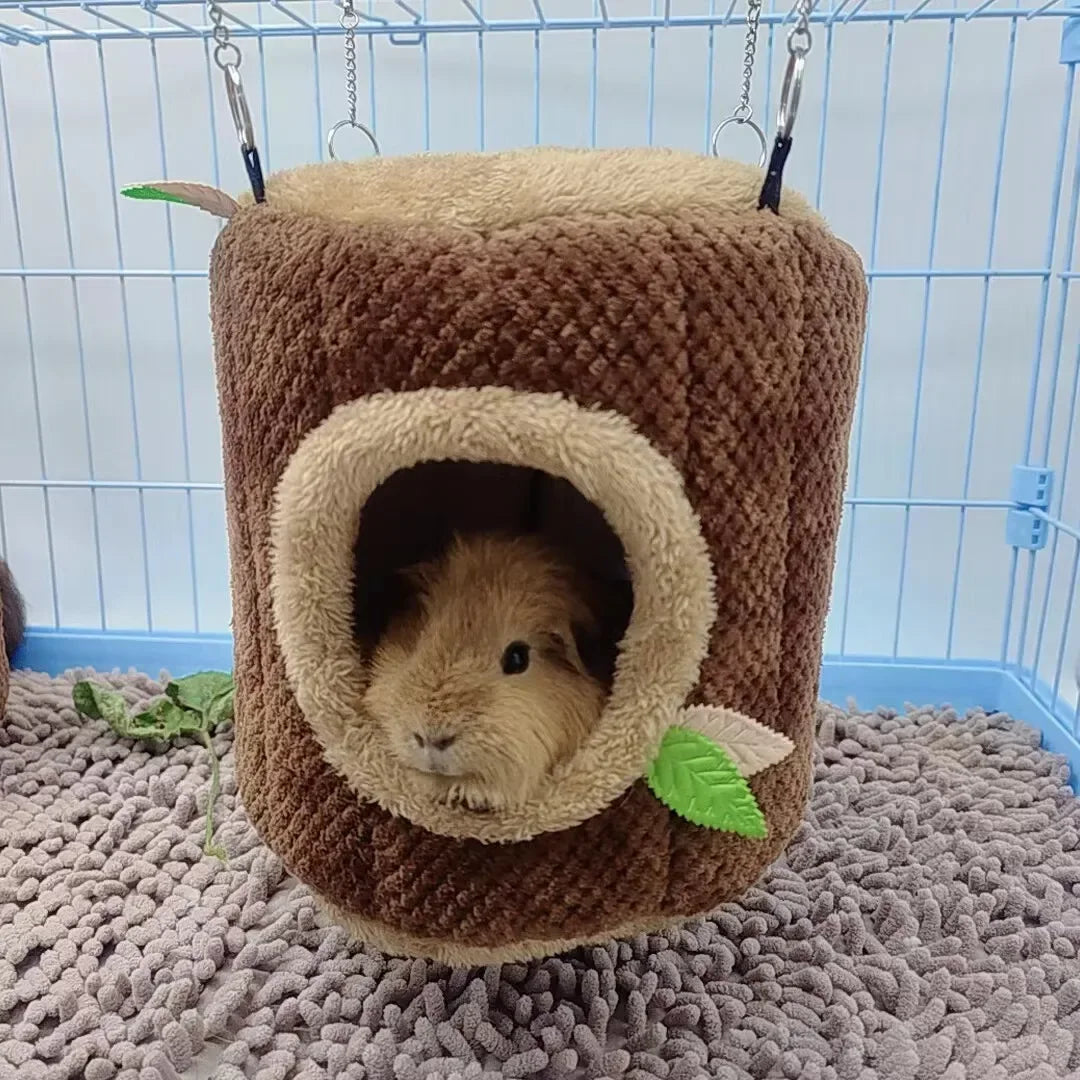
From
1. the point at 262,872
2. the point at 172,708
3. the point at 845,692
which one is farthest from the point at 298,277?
the point at 845,692

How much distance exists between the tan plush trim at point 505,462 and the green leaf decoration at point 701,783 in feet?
0.05

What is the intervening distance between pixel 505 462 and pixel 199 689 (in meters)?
0.76

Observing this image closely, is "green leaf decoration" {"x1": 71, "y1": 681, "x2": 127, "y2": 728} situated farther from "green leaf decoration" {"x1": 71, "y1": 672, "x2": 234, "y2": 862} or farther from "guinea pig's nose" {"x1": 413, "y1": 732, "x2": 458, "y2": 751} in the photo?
"guinea pig's nose" {"x1": 413, "y1": 732, "x2": 458, "y2": 751}

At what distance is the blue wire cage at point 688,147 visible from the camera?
1.30m

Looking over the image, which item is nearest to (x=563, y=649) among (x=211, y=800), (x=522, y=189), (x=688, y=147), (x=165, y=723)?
(x=522, y=189)

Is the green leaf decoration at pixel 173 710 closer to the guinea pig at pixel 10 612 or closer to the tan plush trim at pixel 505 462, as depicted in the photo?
the guinea pig at pixel 10 612

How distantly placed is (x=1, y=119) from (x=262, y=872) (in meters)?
1.12

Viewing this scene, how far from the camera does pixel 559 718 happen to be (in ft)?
2.19

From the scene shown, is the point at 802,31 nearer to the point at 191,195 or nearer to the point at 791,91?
the point at 791,91

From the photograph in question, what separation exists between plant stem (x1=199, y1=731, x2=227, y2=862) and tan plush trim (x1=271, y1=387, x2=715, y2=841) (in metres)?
0.37

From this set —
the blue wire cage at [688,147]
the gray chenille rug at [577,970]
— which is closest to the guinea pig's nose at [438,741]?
the gray chenille rug at [577,970]

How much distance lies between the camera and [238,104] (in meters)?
0.68

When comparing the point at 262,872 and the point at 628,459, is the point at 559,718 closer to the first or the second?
the point at 628,459

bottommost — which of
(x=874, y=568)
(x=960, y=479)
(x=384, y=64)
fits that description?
(x=874, y=568)
